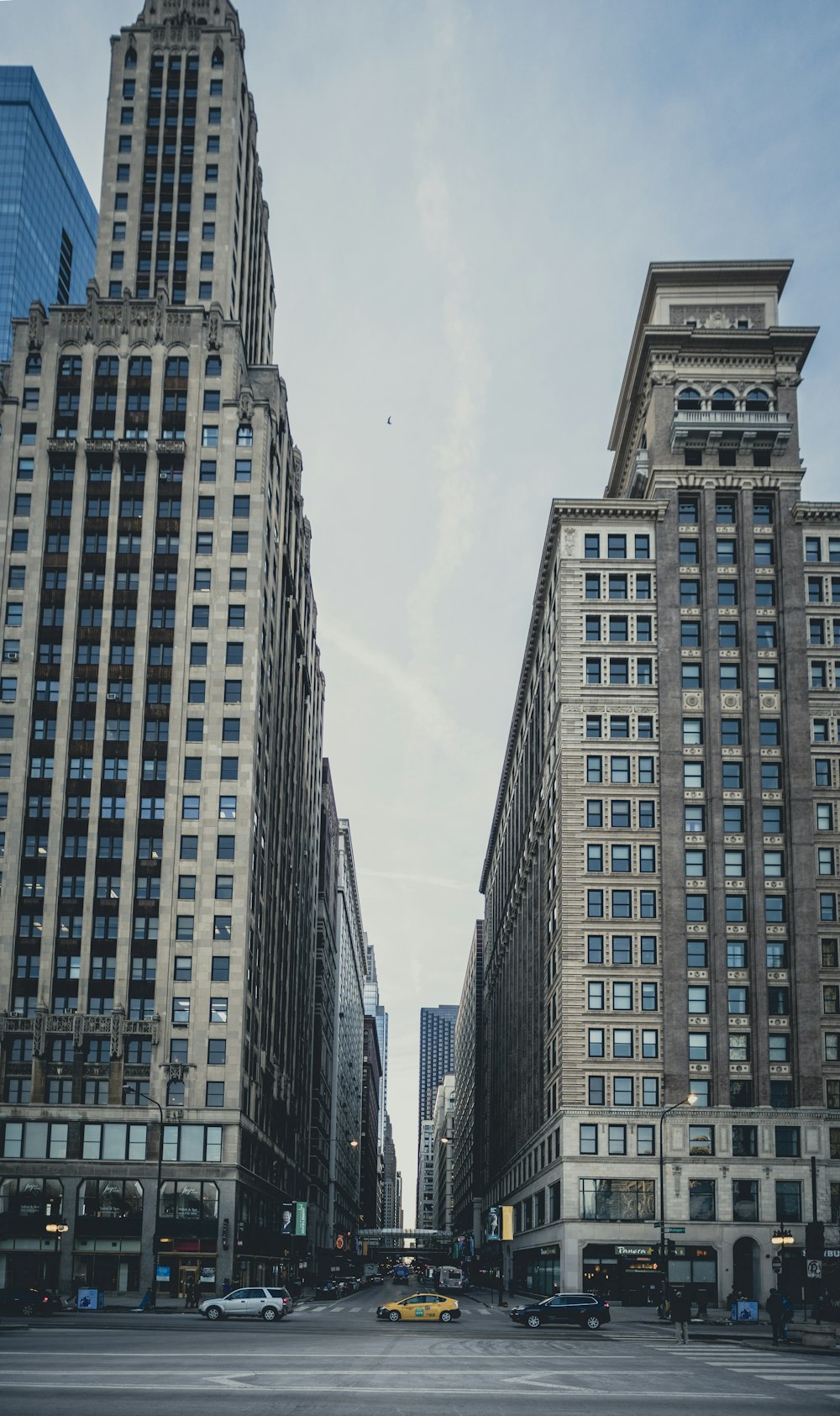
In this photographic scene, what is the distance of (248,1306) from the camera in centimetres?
6262

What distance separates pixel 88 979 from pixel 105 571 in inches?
1067

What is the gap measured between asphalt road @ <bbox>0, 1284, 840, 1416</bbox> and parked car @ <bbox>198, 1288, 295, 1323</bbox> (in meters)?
4.70

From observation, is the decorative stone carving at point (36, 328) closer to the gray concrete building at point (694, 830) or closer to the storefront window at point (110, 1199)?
the gray concrete building at point (694, 830)

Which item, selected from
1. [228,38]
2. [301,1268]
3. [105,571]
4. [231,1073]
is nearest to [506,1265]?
[301,1268]

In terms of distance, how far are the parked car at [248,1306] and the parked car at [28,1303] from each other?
6.82 meters

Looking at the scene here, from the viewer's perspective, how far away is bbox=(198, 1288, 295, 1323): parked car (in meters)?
61.8

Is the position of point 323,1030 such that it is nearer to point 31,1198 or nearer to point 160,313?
point 31,1198

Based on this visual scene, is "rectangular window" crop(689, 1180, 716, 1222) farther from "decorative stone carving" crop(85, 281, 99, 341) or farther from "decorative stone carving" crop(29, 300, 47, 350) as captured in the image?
"decorative stone carving" crop(29, 300, 47, 350)

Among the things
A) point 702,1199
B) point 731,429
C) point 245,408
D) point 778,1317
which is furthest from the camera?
point 245,408

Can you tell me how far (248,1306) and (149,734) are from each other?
39.1 metres

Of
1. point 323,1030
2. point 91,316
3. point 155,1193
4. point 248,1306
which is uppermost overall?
point 91,316

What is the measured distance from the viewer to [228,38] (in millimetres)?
111688

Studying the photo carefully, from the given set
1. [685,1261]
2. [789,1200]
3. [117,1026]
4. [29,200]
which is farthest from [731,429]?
[29,200]

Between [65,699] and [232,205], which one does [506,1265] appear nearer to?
[65,699]
